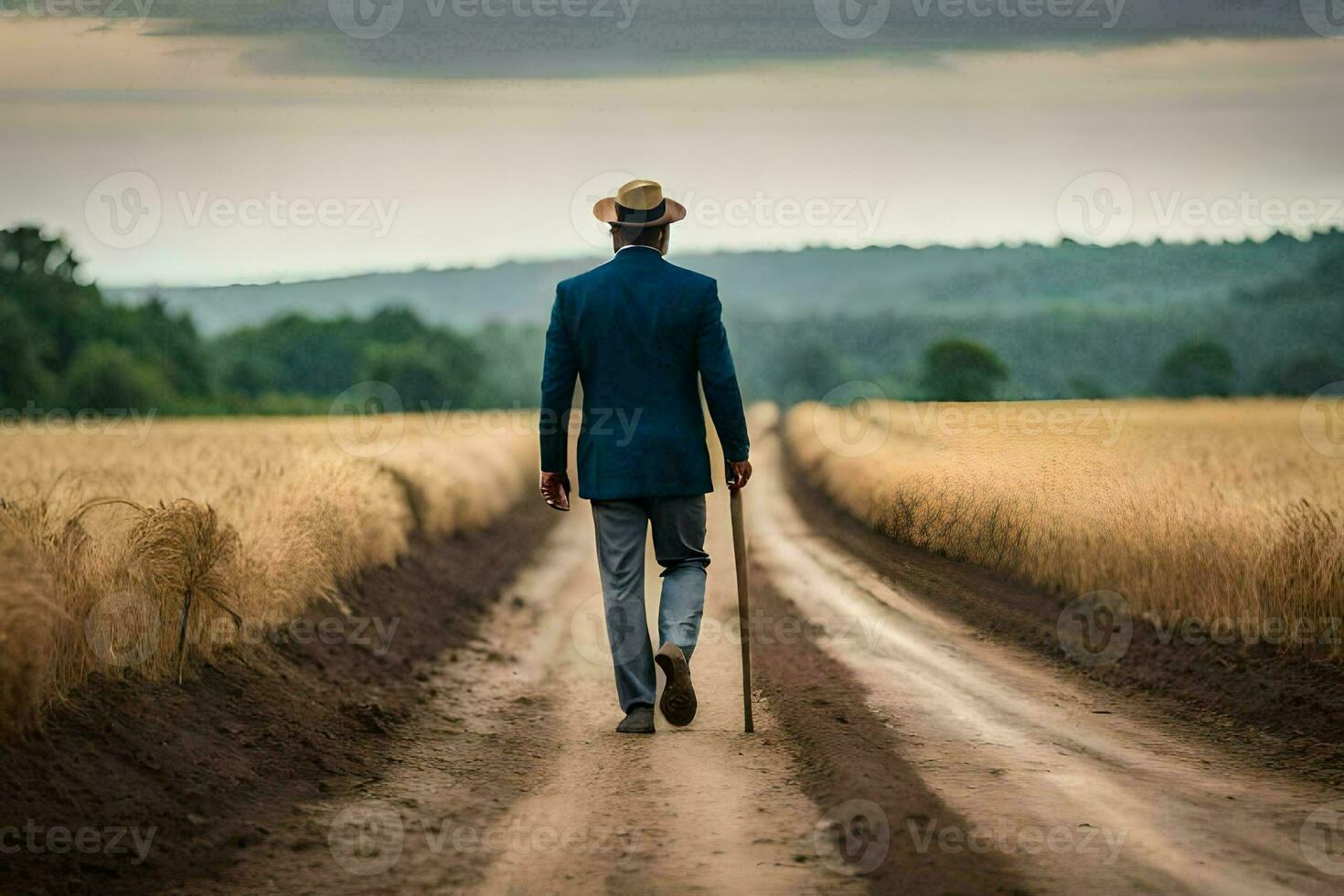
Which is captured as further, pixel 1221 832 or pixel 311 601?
pixel 311 601

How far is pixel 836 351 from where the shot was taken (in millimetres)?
130750

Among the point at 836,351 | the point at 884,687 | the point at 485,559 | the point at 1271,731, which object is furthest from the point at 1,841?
the point at 836,351

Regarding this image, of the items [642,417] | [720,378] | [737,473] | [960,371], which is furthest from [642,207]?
[960,371]

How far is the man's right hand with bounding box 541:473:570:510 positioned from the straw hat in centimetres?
136

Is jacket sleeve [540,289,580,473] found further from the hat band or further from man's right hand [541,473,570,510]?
the hat band

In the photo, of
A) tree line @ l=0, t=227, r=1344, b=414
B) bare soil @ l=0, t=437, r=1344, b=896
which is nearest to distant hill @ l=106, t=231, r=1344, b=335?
tree line @ l=0, t=227, r=1344, b=414

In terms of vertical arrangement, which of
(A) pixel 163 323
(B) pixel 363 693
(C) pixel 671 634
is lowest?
(B) pixel 363 693

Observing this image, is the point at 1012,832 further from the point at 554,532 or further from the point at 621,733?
the point at 554,532

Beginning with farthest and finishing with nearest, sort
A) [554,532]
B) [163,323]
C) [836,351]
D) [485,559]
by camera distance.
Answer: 1. [836,351]
2. [163,323]
3. [554,532]
4. [485,559]

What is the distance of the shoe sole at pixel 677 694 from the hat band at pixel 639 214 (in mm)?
2233

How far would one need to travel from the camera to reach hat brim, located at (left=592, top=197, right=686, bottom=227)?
7027 millimetres

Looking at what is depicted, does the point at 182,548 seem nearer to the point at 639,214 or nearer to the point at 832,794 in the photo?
the point at 639,214

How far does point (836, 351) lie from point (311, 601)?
12259 cm

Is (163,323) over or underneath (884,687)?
over
